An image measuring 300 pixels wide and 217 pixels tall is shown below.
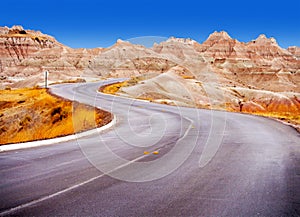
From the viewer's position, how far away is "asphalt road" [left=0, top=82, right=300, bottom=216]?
15.4 feet

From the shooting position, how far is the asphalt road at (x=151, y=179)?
4.69 meters

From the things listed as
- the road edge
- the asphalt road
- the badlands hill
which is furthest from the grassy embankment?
the badlands hill

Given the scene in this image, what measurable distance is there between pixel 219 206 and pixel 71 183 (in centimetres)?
282

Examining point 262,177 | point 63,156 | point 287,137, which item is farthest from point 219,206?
point 287,137

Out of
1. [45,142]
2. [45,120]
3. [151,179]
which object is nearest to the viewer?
[151,179]

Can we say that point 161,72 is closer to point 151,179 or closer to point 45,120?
point 45,120

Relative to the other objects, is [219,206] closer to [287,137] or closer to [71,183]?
[71,183]

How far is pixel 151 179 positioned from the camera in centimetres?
626

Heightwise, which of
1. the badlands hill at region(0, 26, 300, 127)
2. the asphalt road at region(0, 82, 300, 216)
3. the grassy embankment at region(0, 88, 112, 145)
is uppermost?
the badlands hill at region(0, 26, 300, 127)

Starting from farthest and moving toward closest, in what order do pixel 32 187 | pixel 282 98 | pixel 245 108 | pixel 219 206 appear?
1. pixel 282 98
2. pixel 245 108
3. pixel 32 187
4. pixel 219 206

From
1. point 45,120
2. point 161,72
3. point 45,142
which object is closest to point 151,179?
point 45,142

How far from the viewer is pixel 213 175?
6645mm

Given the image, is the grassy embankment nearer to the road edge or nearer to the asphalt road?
the road edge

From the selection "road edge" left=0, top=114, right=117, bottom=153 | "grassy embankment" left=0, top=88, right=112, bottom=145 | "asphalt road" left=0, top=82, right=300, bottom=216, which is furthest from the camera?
"grassy embankment" left=0, top=88, right=112, bottom=145
